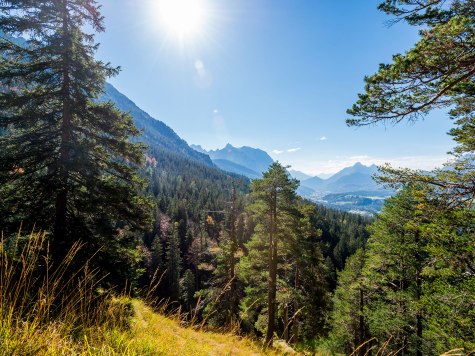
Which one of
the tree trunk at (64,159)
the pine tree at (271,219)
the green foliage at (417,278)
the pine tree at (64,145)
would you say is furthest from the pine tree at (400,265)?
the tree trunk at (64,159)

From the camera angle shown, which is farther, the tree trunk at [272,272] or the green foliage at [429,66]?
the tree trunk at [272,272]

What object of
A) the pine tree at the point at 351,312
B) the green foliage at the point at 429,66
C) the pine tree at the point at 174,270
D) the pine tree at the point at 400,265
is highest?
the green foliage at the point at 429,66

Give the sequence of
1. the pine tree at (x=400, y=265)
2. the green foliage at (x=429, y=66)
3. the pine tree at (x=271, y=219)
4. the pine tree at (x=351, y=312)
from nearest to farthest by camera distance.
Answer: the green foliage at (x=429, y=66) < the pine tree at (x=400, y=265) < the pine tree at (x=271, y=219) < the pine tree at (x=351, y=312)

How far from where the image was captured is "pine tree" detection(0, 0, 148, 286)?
23.1 feet

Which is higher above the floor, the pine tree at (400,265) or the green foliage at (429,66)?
the green foliage at (429,66)

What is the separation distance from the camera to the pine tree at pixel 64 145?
23.1 feet

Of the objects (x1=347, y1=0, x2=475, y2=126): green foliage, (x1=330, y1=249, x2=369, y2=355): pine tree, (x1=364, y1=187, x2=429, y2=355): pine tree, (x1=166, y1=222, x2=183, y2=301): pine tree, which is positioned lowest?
(x1=166, y1=222, x2=183, y2=301): pine tree

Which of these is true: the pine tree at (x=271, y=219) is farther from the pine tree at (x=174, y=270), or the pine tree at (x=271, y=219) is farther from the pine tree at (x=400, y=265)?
the pine tree at (x=174, y=270)

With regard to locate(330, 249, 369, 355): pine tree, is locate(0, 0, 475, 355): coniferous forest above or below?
above

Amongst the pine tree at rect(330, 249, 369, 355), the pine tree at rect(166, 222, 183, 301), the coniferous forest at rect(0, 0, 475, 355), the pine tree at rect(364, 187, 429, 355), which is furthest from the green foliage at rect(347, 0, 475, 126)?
the pine tree at rect(166, 222, 183, 301)

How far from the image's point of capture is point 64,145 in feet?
23.8

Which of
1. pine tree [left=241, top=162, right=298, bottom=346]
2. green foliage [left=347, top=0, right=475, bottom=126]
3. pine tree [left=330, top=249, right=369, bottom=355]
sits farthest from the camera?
pine tree [left=330, top=249, right=369, bottom=355]

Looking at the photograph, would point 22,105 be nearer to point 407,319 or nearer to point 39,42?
point 39,42

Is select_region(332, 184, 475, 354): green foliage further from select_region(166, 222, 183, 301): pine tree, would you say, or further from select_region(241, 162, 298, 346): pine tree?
select_region(166, 222, 183, 301): pine tree
